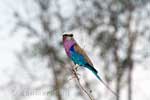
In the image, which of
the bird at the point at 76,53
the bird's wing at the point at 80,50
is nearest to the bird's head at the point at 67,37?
the bird at the point at 76,53

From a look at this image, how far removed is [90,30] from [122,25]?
1755mm

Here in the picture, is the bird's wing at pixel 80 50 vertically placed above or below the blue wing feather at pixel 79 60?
above

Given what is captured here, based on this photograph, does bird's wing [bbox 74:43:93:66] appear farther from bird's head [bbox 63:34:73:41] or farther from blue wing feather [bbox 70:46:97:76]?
bird's head [bbox 63:34:73:41]

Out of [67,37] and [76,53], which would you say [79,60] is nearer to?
[76,53]

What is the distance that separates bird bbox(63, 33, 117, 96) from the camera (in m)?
4.05

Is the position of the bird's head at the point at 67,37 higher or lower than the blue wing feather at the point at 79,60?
higher

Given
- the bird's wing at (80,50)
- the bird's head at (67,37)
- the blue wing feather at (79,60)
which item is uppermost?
the bird's head at (67,37)

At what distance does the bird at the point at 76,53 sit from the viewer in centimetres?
405

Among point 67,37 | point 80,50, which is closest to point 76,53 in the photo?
point 80,50

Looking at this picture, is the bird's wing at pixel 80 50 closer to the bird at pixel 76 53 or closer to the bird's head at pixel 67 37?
the bird at pixel 76 53

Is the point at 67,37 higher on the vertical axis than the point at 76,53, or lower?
higher

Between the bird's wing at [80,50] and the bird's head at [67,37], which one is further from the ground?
the bird's head at [67,37]

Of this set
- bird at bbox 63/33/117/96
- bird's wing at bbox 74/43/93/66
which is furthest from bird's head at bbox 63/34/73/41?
bird's wing at bbox 74/43/93/66

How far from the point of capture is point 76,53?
4.31 metres
